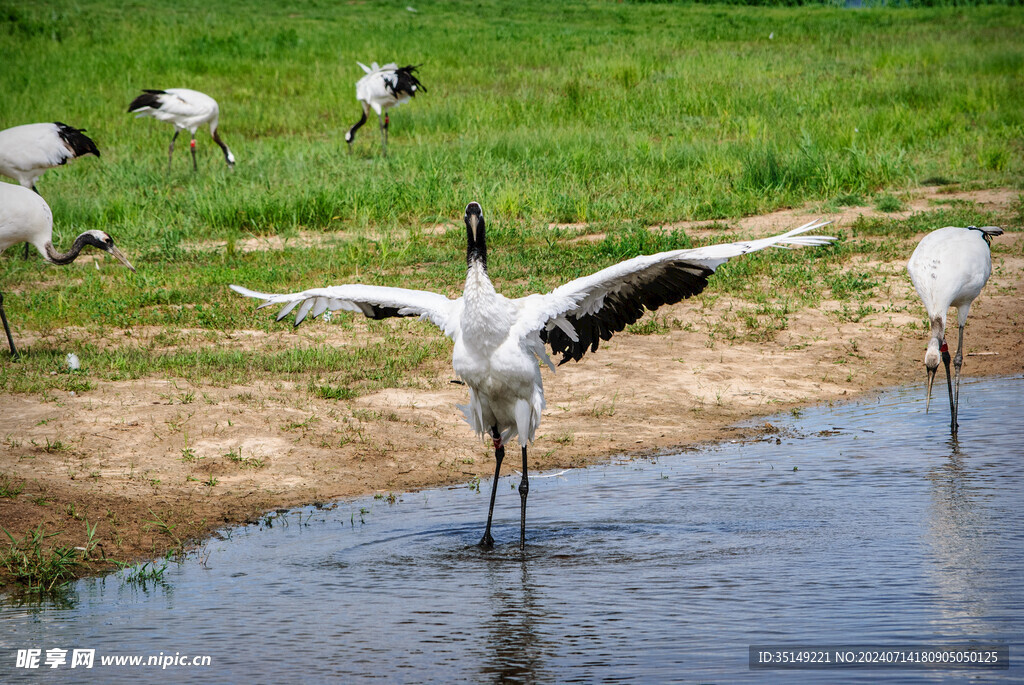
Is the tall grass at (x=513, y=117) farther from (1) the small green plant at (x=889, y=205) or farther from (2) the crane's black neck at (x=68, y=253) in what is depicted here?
(2) the crane's black neck at (x=68, y=253)

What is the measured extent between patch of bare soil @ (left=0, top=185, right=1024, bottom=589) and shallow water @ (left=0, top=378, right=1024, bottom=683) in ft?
1.11

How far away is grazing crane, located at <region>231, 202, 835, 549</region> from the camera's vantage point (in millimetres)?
4926

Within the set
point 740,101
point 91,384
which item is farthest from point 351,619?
point 740,101

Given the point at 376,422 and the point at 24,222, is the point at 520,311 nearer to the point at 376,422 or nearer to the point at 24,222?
the point at 376,422

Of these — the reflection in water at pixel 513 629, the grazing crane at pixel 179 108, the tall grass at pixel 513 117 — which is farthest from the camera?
the grazing crane at pixel 179 108

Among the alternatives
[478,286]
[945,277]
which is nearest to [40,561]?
[478,286]

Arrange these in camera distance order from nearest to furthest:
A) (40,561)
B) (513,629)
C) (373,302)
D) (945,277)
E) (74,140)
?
(513,629) < (40,561) < (373,302) < (945,277) < (74,140)

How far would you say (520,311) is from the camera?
514 centimetres

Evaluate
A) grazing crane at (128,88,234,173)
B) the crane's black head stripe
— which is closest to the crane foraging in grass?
grazing crane at (128,88,234,173)

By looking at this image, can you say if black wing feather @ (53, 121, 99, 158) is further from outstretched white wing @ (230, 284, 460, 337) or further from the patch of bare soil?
outstretched white wing @ (230, 284, 460, 337)

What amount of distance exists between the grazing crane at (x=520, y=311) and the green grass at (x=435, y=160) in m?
1.56

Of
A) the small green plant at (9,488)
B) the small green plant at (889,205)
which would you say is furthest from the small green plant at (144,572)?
the small green plant at (889,205)

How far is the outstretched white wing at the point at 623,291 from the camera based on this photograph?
4816 mm

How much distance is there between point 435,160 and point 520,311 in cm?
778
